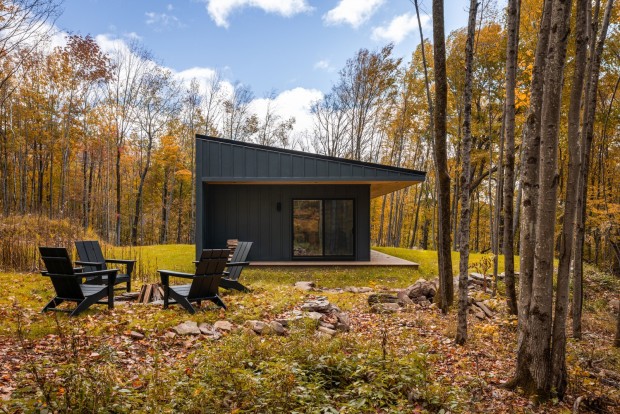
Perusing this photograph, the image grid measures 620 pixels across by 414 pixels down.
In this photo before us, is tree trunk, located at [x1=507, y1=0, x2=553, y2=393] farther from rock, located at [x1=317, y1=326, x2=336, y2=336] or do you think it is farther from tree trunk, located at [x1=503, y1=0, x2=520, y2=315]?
rock, located at [x1=317, y1=326, x2=336, y2=336]

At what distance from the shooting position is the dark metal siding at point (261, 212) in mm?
11445

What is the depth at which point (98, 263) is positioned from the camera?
5.76m

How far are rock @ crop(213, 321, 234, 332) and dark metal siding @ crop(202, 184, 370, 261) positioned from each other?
6688mm

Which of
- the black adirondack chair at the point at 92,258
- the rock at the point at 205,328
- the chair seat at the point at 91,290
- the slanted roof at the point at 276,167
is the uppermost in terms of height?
the slanted roof at the point at 276,167

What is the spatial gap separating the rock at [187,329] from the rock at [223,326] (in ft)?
0.74

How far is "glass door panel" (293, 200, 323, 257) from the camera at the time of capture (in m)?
11.4

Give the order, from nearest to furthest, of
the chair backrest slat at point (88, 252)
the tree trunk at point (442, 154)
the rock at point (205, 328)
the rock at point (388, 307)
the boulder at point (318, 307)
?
the rock at point (205, 328) < the tree trunk at point (442, 154) < the boulder at point (318, 307) < the rock at point (388, 307) < the chair backrest slat at point (88, 252)

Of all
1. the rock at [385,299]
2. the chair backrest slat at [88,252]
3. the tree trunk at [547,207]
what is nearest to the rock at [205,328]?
the chair backrest slat at [88,252]

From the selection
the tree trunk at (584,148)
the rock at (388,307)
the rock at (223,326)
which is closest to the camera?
the rock at (223,326)

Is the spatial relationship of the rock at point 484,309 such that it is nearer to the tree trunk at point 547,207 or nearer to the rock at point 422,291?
the rock at point 422,291

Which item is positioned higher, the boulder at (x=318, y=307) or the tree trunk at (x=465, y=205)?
the tree trunk at (x=465, y=205)

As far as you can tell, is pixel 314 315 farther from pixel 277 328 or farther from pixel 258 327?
pixel 258 327

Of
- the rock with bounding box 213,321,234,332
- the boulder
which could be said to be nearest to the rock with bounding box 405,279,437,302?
the boulder

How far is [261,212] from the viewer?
37.8ft
